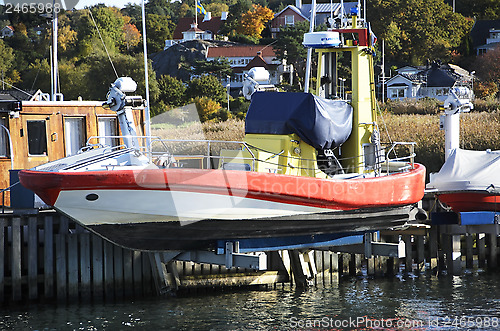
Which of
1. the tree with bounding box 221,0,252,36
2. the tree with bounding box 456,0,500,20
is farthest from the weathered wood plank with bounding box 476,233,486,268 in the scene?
the tree with bounding box 221,0,252,36

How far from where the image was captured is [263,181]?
14516 mm

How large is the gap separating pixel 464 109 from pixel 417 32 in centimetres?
4257

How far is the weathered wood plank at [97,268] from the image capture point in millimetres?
16203

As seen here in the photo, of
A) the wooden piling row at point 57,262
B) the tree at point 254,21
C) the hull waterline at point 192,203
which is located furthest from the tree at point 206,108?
the tree at point 254,21

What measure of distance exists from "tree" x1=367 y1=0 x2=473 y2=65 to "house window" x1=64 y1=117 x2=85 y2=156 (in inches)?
1698

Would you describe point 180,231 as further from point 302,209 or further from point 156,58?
point 156,58

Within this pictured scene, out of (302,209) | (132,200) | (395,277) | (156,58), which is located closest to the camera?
(132,200)

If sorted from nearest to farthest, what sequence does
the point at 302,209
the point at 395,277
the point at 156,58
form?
the point at 302,209, the point at 395,277, the point at 156,58

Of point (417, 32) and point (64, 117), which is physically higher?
point (417, 32)

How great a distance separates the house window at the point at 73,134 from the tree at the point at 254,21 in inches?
2318

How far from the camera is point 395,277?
62.7 feet

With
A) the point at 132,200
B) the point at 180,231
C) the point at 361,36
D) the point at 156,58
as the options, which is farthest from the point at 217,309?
the point at 156,58

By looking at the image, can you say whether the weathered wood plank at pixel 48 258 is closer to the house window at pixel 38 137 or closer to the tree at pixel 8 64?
the house window at pixel 38 137

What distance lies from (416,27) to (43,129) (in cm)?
4582
